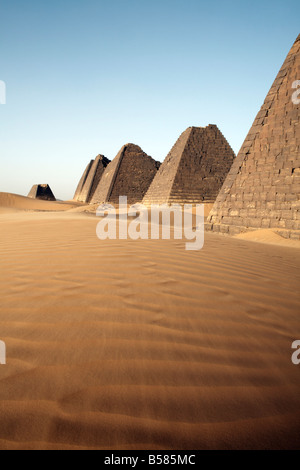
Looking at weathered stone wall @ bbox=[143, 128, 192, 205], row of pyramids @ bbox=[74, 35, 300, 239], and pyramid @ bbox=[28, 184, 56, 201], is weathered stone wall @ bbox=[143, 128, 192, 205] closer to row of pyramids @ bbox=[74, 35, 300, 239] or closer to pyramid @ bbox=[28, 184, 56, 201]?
row of pyramids @ bbox=[74, 35, 300, 239]

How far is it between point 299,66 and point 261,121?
1541mm

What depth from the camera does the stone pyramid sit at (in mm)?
19578

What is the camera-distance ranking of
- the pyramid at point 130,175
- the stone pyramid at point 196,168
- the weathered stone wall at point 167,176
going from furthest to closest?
1. the pyramid at point 130,175
2. the weathered stone wall at point 167,176
3. the stone pyramid at point 196,168

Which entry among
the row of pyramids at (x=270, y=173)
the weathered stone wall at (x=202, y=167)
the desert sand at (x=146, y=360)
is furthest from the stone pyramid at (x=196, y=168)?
the desert sand at (x=146, y=360)

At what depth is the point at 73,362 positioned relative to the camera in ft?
3.91

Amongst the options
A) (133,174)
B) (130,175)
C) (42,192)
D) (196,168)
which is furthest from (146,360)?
(42,192)

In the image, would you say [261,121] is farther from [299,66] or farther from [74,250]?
[74,250]

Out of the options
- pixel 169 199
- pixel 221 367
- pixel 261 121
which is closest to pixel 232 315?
pixel 221 367

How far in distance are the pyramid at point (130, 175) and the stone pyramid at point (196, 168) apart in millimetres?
9358

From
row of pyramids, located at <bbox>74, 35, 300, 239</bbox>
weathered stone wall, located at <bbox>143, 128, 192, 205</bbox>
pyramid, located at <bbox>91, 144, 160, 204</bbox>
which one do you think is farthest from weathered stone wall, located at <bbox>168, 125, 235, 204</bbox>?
pyramid, located at <bbox>91, 144, 160, 204</bbox>

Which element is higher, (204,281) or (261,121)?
(261,121)

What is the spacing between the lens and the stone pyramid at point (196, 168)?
64.2 feet

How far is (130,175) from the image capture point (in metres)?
31.0

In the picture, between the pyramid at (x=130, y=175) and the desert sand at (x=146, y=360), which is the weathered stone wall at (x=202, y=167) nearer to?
the pyramid at (x=130, y=175)
